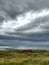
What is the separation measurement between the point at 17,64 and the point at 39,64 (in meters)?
4.38

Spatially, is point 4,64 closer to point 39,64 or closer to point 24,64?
point 24,64

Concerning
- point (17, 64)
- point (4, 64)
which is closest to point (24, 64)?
point (17, 64)

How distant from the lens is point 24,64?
35344 millimetres

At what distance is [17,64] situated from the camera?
3556 centimetres

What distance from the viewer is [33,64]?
3481cm

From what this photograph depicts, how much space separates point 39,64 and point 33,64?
1.21 metres

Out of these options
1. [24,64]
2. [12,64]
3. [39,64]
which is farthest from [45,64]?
[12,64]

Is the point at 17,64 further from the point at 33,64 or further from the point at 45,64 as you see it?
the point at 45,64

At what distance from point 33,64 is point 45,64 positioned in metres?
2.55

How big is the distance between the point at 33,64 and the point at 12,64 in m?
4.18

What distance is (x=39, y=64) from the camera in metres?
35.0

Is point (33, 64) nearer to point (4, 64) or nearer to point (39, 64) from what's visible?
point (39, 64)

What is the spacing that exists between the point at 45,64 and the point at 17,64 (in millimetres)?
5594

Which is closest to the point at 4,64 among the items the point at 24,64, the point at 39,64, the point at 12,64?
the point at 12,64
